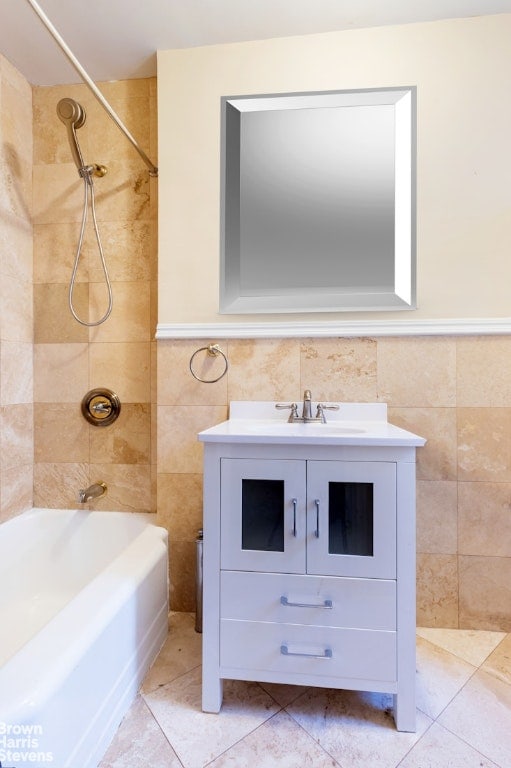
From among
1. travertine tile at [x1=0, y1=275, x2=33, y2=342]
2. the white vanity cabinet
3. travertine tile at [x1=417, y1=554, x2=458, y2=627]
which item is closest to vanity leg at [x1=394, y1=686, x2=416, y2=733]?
the white vanity cabinet

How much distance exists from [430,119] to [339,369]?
99 cm

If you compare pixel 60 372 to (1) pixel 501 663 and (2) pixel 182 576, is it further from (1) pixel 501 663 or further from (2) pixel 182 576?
(1) pixel 501 663

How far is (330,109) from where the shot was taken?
4.91ft

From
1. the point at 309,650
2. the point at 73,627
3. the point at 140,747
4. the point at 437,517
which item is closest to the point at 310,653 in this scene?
the point at 309,650

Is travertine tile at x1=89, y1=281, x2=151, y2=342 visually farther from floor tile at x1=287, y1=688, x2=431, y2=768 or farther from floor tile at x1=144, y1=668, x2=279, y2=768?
floor tile at x1=287, y1=688, x2=431, y2=768

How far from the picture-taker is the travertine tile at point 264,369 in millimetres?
1530

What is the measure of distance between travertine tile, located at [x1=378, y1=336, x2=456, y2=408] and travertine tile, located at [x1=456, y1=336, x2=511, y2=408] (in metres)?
0.03

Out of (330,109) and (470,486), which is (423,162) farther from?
(470,486)

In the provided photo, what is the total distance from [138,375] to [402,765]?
1.50 m

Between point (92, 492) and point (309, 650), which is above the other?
point (92, 492)

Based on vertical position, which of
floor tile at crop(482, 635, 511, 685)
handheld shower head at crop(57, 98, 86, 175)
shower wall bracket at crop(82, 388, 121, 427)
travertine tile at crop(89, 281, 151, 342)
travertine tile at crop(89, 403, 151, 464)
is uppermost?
handheld shower head at crop(57, 98, 86, 175)

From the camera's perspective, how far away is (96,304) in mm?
1726

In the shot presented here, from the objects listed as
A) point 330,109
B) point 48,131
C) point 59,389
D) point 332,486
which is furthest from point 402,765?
point 48,131

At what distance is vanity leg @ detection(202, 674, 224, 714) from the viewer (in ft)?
3.53
